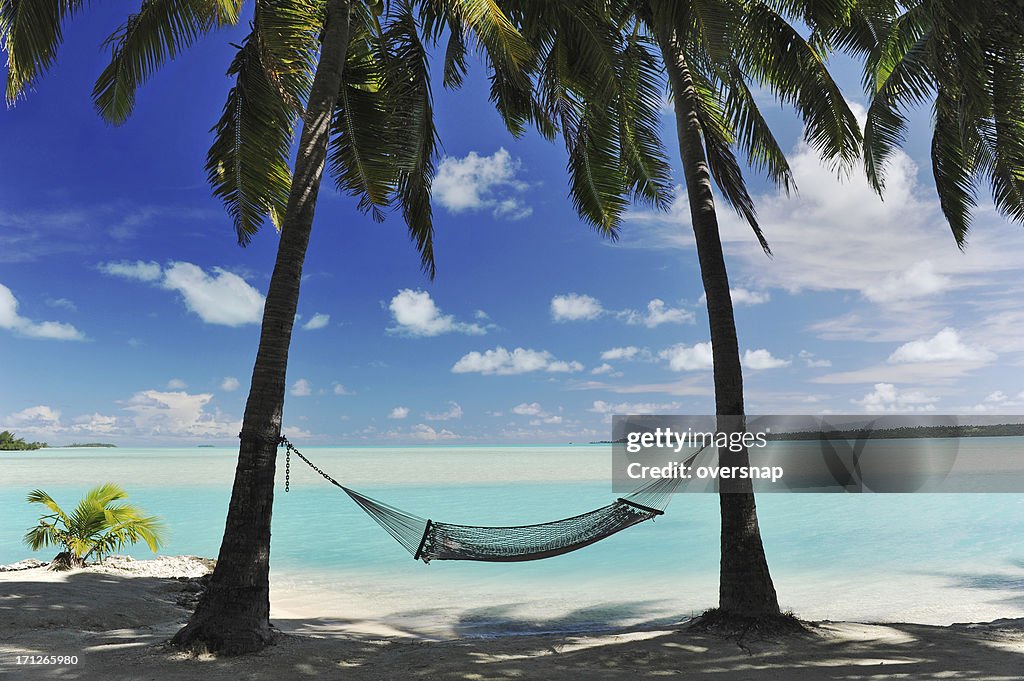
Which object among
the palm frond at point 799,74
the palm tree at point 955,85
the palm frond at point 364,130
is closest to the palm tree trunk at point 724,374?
the palm frond at point 799,74

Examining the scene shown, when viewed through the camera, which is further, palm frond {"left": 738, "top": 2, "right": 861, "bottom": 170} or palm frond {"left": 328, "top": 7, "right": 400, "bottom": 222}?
palm frond {"left": 328, "top": 7, "right": 400, "bottom": 222}

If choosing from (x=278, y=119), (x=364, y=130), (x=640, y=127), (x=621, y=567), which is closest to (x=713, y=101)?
(x=640, y=127)

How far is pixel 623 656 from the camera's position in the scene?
10.1ft

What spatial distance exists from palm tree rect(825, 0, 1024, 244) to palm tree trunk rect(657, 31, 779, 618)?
3.49ft

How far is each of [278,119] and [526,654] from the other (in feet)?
12.2

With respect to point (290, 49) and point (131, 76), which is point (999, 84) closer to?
point (290, 49)

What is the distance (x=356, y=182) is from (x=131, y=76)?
1596mm

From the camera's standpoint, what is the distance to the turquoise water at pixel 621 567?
16.8 ft

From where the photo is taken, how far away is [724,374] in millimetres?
3605

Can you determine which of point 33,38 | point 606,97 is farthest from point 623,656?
point 33,38

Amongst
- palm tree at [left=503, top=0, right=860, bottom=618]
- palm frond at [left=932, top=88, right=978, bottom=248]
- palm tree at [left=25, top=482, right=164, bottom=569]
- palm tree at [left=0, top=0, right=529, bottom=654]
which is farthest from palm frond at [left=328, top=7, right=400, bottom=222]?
palm frond at [left=932, top=88, right=978, bottom=248]

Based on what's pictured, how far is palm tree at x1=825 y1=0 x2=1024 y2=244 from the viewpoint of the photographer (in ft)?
9.15

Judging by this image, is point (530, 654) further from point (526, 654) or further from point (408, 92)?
point (408, 92)

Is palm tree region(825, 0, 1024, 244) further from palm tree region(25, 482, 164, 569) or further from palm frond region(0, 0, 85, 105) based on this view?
palm tree region(25, 482, 164, 569)
